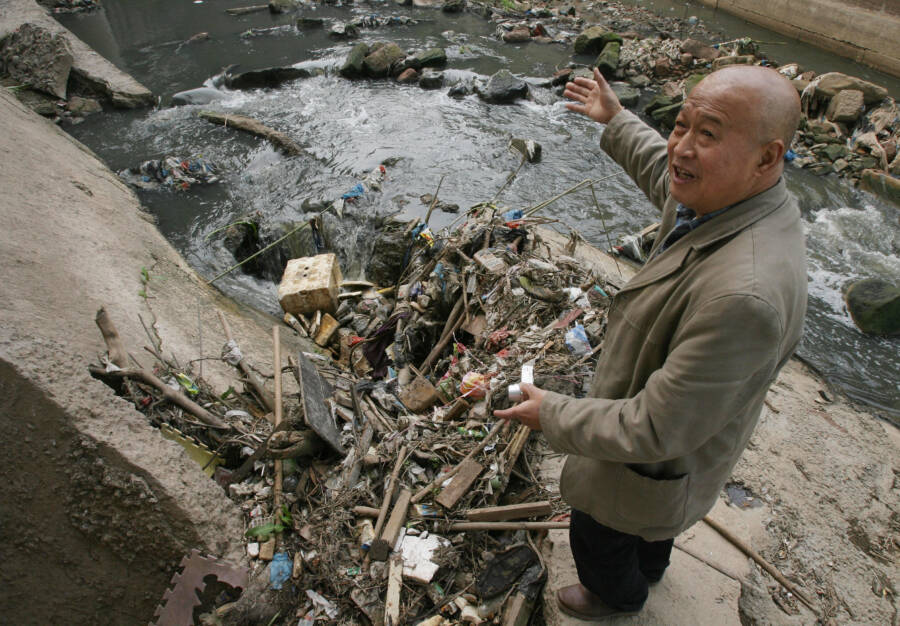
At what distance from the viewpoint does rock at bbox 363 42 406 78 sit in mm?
11273

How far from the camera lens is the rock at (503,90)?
1025 cm

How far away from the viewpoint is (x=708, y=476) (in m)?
1.52

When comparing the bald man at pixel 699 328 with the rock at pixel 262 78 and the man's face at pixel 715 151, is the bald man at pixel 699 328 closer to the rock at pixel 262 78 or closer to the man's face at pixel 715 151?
the man's face at pixel 715 151

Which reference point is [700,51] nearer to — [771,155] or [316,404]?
[316,404]

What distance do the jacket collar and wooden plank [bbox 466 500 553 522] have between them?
1.65m

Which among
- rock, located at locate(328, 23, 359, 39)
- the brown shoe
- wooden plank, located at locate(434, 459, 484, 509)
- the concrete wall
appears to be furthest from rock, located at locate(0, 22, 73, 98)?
the concrete wall

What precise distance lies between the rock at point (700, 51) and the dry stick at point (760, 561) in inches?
461

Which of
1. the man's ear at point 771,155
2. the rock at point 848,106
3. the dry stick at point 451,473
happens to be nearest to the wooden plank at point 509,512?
the dry stick at point 451,473

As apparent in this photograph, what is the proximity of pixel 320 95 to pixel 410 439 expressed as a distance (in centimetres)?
951

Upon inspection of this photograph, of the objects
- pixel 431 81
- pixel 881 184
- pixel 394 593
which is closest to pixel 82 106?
pixel 431 81

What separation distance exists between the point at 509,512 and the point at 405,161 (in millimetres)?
6682

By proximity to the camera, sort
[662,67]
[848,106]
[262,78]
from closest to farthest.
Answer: [848,106], [262,78], [662,67]

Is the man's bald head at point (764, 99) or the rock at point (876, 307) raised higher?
the man's bald head at point (764, 99)

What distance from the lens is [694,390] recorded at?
1202mm
